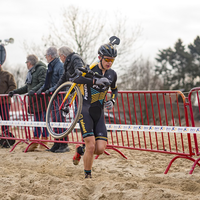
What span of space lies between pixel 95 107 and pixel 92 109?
6 centimetres

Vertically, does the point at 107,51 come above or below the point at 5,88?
above

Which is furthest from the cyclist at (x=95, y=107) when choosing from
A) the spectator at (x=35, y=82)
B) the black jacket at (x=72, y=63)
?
the spectator at (x=35, y=82)

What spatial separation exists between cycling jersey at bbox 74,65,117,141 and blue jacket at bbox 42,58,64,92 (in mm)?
2542

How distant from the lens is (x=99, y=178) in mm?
5082

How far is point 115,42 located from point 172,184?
2.33 m

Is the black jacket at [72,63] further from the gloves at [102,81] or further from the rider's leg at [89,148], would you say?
the rider's leg at [89,148]

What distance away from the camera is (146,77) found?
44562 millimetres

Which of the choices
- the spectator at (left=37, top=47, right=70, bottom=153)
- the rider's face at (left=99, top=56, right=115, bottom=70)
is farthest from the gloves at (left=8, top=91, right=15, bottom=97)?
the rider's face at (left=99, top=56, right=115, bottom=70)

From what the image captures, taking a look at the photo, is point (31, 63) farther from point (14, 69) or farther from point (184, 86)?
point (14, 69)

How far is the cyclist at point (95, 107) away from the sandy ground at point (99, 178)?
1.54 ft

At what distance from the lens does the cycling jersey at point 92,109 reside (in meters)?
4.78

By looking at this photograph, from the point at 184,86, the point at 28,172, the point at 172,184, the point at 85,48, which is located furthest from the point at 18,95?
the point at 184,86

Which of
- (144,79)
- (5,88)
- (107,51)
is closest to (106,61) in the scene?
(107,51)

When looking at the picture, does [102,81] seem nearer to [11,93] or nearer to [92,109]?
[92,109]
